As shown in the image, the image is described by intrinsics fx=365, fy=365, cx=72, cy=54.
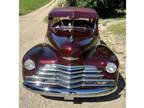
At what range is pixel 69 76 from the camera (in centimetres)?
639

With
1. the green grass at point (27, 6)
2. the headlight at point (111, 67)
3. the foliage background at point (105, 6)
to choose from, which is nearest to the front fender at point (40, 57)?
the headlight at point (111, 67)

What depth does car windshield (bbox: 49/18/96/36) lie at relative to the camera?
772 cm

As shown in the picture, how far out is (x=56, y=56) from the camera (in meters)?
6.73

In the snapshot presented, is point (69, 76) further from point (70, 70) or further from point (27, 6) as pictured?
point (27, 6)

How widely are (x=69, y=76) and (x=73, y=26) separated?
179 cm

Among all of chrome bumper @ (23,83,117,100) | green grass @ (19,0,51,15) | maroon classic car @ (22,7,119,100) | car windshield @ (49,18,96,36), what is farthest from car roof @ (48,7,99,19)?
green grass @ (19,0,51,15)

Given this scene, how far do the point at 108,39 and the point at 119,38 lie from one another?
0.50 m

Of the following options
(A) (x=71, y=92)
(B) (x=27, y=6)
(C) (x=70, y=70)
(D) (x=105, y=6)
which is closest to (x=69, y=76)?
(C) (x=70, y=70)

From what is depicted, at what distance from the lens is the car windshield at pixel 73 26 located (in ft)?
25.3

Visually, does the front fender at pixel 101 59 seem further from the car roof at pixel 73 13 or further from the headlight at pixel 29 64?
the car roof at pixel 73 13

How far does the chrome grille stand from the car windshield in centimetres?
125

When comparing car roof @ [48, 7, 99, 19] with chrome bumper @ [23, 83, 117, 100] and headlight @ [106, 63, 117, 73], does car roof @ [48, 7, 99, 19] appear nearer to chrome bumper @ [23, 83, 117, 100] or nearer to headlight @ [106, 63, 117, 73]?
headlight @ [106, 63, 117, 73]
